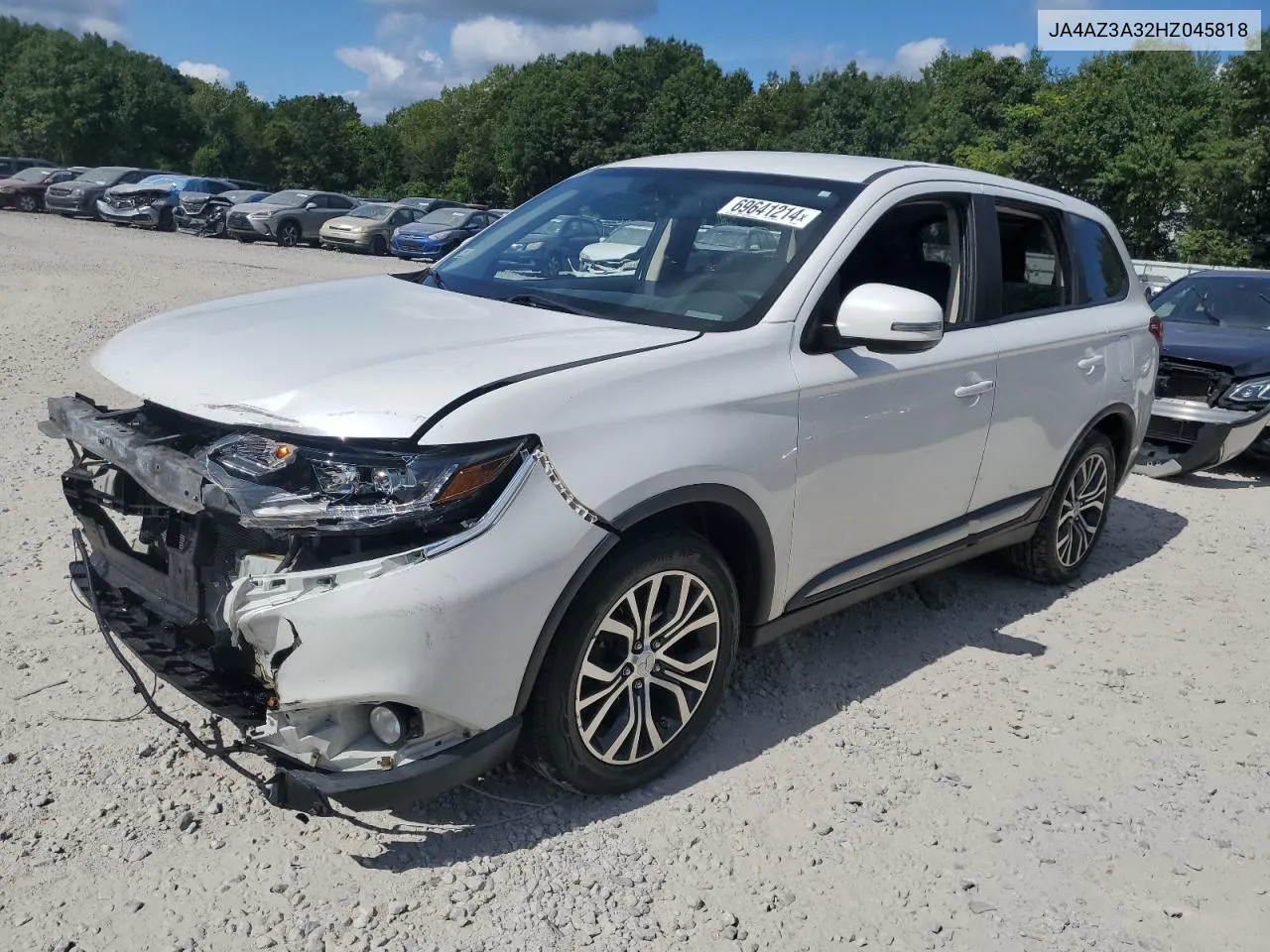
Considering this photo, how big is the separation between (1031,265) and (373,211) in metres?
24.9

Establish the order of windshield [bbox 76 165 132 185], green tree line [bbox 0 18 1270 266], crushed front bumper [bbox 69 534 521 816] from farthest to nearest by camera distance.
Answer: green tree line [bbox 0 18 1270 266] < windshield [bbox 76 165 132 185] < crushed front bumper [bbox 69 534 521 816]

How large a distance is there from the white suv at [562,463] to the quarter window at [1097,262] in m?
0.62

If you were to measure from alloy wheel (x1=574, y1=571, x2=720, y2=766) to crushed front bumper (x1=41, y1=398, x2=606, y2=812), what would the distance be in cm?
32

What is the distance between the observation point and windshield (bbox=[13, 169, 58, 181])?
111 feet

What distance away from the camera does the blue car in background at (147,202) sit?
29.6 m

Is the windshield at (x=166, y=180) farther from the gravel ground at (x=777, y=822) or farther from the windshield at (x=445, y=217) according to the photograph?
the gravel ground at (x=777, y=822)

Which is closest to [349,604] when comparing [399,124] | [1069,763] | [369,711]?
[369,711]

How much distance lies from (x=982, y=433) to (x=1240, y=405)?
4.42m

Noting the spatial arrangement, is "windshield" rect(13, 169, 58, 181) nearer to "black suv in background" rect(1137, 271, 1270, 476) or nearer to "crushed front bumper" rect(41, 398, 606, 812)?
"black suv in background" rect(1137, 271, 1270, 476)

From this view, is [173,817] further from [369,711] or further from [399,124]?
[399,124]

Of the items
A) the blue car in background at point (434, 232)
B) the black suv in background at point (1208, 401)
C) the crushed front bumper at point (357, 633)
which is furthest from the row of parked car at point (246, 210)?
the crushed front bumper at point (357, 633)

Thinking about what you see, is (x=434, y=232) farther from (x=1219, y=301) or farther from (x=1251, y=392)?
(x=1251, y=392)

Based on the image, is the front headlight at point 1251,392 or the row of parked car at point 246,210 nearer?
the front headlight at point 1251,392

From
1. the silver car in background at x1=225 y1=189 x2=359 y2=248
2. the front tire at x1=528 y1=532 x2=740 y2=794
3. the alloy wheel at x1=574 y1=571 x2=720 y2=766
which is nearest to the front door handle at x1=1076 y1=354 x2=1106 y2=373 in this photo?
the front tire at x1=528 y1=532 x2=740 y2=794
